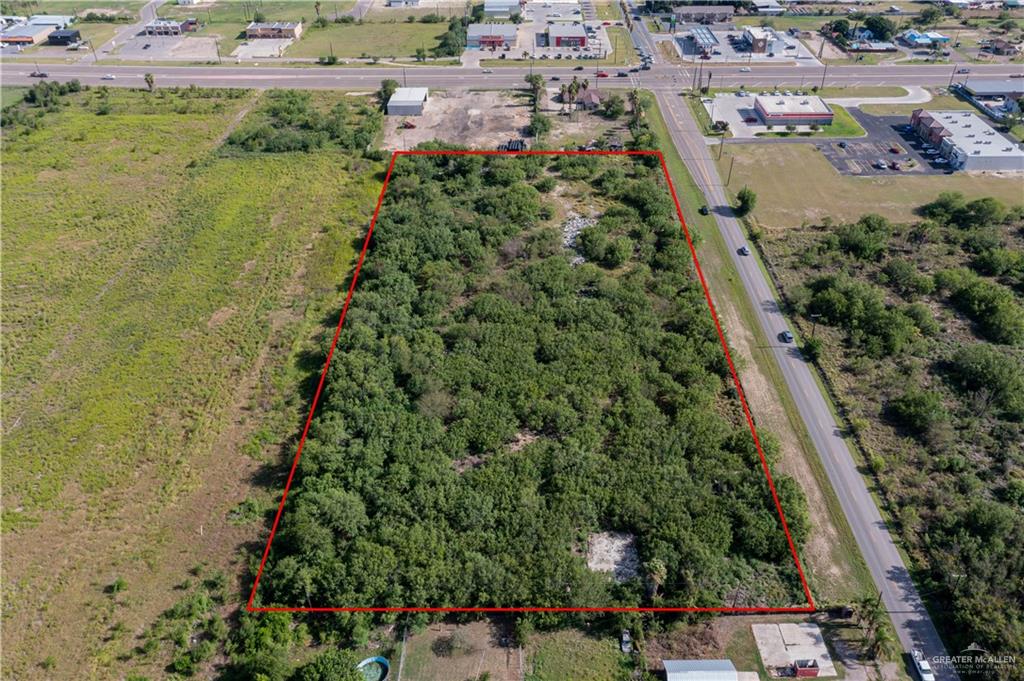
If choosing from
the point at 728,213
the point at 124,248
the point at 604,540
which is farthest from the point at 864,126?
the point at 124,248

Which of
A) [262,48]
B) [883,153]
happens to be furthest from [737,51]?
[262,48]

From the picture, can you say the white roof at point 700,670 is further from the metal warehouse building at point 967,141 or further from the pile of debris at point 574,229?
the metal warehouse building at point 967,141

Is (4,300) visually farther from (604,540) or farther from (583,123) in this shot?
(583,123)

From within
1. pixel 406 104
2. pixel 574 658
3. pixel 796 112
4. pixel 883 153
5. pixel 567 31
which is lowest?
pixel 574 658

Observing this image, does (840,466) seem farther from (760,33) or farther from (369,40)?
(369,40)

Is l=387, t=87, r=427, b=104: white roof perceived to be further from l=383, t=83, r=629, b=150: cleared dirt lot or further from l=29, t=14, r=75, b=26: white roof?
l=29, t=14, r=75, b=26: white roof
